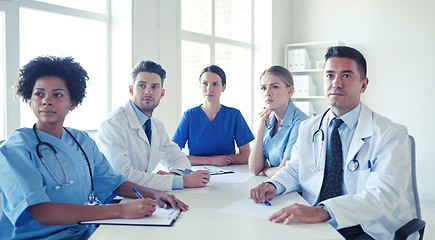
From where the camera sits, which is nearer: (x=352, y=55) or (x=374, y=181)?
(x=374, y=181)

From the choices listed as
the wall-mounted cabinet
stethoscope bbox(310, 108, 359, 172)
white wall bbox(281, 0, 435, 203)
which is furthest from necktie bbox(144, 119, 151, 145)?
white wall bbox(281, 0, 435, 203)

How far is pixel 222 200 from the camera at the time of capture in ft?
5.25

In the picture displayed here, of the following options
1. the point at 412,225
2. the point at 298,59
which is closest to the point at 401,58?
the point at 298,59

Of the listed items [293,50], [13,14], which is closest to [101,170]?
[13,14]

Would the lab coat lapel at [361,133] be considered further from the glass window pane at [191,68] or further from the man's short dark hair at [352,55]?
the glass window pane at [191,68]

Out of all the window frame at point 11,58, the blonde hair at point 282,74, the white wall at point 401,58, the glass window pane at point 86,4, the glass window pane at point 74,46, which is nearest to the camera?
the blonde hair at point 282,74

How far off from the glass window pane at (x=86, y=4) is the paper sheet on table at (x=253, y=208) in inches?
100

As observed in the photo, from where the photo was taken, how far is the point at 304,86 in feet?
17.0

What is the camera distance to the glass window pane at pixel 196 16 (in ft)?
14.2

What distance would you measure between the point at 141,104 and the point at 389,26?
3976 millimetres

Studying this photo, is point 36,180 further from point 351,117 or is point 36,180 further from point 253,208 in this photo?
point 351,117

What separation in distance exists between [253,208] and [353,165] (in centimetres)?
47

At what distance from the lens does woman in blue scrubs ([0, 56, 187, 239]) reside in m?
1.25

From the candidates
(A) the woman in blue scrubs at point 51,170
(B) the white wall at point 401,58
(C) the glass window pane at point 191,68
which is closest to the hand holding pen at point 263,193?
(A) the woman in blue scrubs at point 51,170
